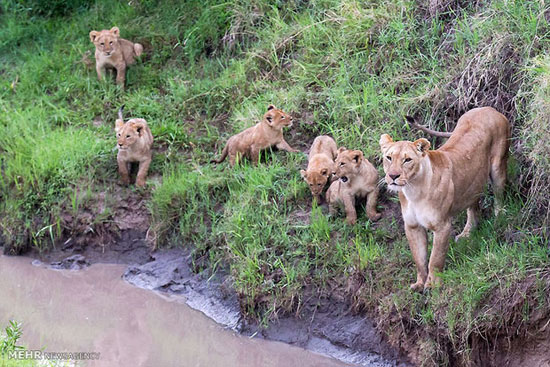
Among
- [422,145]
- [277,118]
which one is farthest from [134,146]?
[422,145]

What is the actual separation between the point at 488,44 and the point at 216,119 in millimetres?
3320

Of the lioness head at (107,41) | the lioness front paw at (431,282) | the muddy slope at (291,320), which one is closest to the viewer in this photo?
the lioness front paw at (431,282)

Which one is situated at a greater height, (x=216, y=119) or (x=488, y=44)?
(x=488, y=44)

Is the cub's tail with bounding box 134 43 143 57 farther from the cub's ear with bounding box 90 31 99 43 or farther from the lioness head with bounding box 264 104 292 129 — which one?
the lioness head with bounding box 264 104 292 129

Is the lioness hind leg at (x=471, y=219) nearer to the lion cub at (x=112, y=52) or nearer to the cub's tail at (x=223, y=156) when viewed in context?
the cub's tail at (x=223, y=156)

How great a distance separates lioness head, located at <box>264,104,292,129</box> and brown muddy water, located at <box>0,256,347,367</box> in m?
2.02

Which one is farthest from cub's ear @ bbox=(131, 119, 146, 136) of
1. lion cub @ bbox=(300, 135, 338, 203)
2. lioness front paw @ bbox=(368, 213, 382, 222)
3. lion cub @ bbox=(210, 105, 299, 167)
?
lioness front paw @ bbox=(368, 213, 382, 222)

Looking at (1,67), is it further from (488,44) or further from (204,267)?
(488,44)

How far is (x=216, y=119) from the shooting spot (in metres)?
10.4

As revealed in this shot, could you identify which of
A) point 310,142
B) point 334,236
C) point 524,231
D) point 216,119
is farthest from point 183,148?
point 524,231

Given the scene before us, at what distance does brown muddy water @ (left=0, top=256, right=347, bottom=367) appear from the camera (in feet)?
25.7

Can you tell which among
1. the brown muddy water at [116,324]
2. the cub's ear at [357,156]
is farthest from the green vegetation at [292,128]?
the cub's ear at [357,156]

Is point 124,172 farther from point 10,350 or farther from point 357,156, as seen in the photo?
point 10,350

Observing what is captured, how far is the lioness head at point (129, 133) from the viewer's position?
9500 mm
